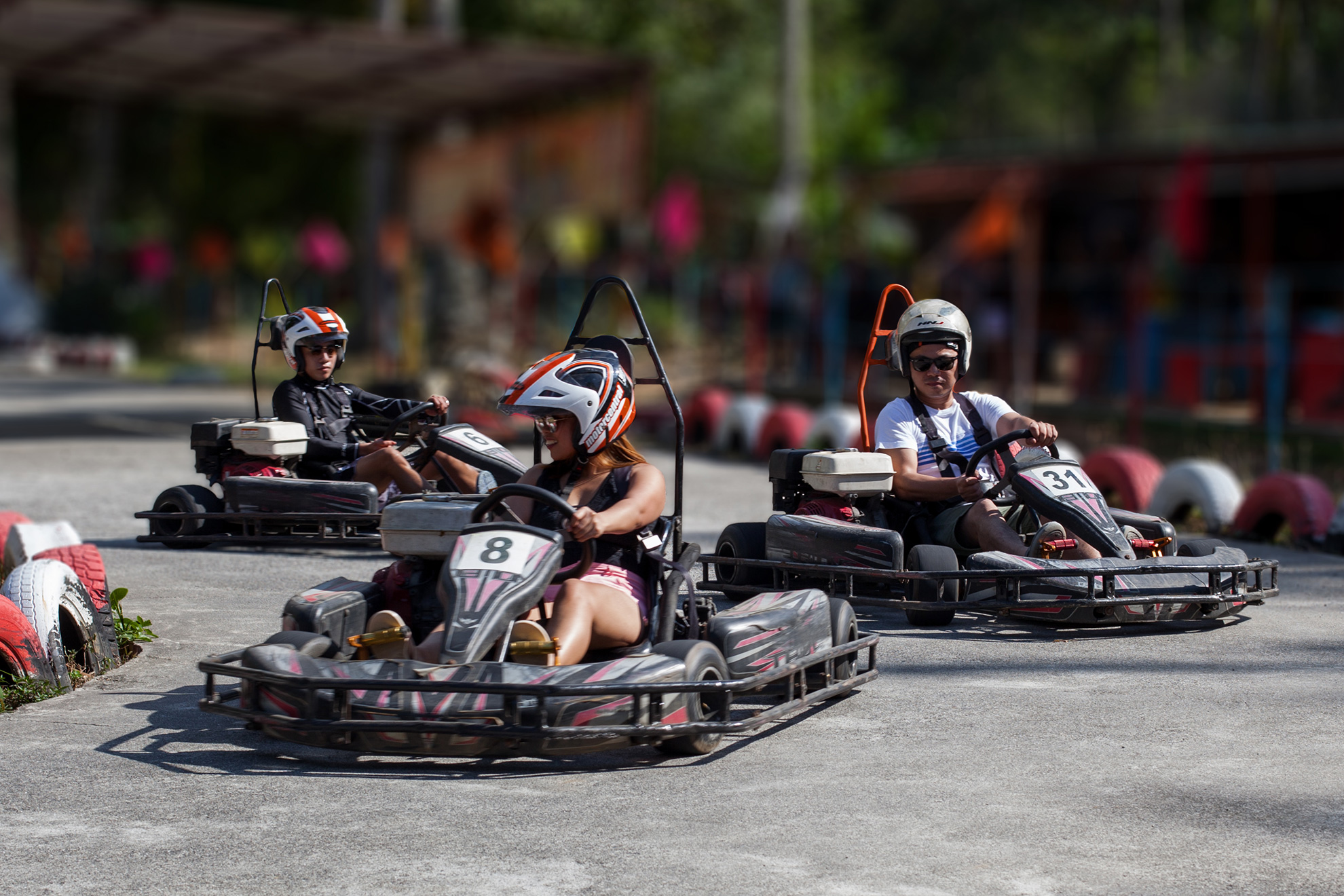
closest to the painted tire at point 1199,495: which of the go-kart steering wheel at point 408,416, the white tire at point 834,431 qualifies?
the white tire at point 834,431

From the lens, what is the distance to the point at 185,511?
8.80 m

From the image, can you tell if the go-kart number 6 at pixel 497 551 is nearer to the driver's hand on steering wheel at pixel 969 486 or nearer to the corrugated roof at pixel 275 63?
the driver's hand on steering wheel at pixel 969 486

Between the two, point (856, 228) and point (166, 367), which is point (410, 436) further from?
point (166, 367)

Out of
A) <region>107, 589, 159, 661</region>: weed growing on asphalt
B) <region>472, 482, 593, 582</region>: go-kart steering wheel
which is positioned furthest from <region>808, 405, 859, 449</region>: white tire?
<region>472, 482, 593, 582</region>: go-kart steering wheel

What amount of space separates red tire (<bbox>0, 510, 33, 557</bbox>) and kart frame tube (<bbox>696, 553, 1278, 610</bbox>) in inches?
129

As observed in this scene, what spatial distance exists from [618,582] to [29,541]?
335cm

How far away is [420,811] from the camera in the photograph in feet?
14.4

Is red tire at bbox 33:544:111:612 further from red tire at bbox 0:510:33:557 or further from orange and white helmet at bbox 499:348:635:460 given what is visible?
orange and white helmet at bbox 499:348:635:460

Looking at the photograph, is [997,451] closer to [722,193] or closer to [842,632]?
[842,632]

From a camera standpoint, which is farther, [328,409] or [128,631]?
[328,409]

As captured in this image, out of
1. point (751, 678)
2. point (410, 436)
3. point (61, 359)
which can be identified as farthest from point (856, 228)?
point (751, 678)

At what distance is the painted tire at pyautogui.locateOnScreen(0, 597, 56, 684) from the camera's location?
550 centimetres

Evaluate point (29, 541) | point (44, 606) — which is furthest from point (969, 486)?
point (29, 541)

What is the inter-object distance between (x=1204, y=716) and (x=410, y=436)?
4.84 meters
